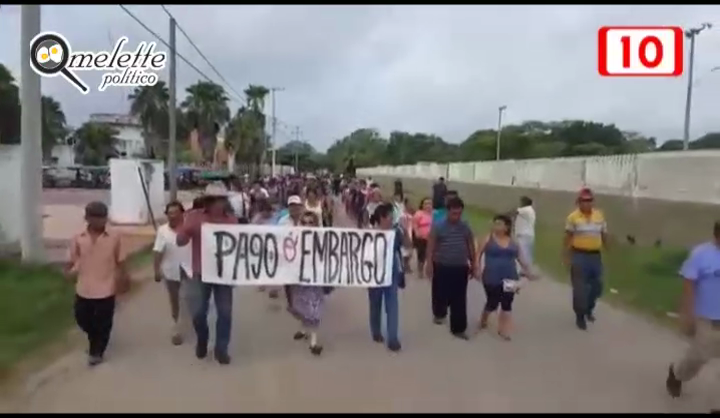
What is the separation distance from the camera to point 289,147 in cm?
14200

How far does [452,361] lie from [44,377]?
3.59 meters

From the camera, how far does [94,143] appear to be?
9969cm

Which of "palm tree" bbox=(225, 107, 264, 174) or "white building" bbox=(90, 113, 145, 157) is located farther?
"white building" bbox=(90, 113, 145, 157)

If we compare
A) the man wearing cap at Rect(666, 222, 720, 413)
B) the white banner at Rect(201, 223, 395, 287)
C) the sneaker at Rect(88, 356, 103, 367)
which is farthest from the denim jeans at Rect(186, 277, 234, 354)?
the man wearing cap at Rect(666, 222, 720, 413)

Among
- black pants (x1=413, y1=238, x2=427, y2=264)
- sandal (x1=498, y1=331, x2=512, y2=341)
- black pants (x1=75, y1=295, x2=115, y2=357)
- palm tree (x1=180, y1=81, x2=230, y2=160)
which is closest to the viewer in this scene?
black pants (x1=75, y1=295, x2=115, y2=357)

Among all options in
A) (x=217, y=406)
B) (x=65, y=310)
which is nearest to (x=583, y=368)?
(x=217, y=406)

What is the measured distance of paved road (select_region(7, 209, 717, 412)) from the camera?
705 centimetres

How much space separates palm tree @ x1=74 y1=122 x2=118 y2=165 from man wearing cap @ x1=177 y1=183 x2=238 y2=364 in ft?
300

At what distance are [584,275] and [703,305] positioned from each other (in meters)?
3.68

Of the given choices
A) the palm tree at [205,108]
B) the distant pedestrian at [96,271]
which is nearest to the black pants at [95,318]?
the distant pedestrian at [96,271]

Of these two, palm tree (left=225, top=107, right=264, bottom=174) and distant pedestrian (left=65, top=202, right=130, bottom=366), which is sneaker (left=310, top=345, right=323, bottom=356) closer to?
distant pedestrian (left=65, top=202, right=130, bottom=366)

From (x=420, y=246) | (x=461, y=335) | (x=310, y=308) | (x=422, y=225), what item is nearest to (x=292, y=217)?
(x=310, y=308)

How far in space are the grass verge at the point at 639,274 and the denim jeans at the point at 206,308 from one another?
5.18 meters

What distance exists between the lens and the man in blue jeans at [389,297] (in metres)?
9.32
